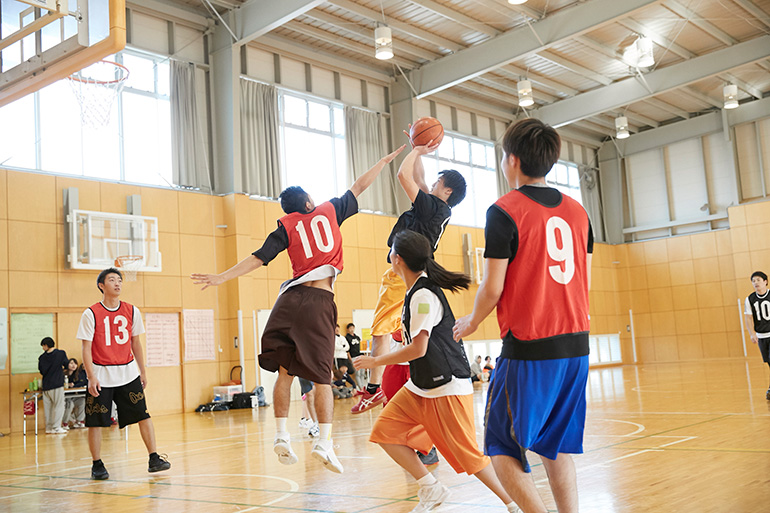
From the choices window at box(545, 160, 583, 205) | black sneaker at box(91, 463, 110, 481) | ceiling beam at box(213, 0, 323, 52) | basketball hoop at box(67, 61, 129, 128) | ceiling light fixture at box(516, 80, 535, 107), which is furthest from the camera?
window at box(545, 160, 583, 205)

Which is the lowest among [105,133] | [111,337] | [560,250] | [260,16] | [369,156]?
[111,337]

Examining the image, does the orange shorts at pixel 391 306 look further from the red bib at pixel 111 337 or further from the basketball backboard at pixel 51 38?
the basketball backboard at pixel 51 38

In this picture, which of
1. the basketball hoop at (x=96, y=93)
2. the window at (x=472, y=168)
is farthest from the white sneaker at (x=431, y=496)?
the window at (x=472, y=168)

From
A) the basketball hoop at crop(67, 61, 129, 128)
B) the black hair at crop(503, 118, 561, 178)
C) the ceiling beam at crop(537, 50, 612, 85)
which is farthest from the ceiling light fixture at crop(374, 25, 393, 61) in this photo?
the black hair at crop(503, 118, 561, 178)

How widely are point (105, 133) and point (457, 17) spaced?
883cm

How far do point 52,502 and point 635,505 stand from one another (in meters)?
3.84

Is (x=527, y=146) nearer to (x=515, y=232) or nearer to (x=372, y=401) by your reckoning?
(x=515, y=232)

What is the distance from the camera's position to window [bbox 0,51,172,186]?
47.0 feet

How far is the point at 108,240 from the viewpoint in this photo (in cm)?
1483

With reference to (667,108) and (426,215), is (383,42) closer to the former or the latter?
(426,215)

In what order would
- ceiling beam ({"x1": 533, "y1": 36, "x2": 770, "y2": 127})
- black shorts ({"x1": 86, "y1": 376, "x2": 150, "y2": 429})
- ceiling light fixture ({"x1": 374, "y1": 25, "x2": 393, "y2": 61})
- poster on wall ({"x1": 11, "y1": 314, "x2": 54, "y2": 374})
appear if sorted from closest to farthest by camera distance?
black shorts ({"x1": 86, "y1": 376, "x2": 150, "y2": 429}) < poster on wall ({"x1": 11, "y1": 314, "x2": 54, "y2": 374}) < ceiling light fixture ({"x1": 374, "y1": 25, "x2": 393, "y2": 61}) < ceiling beam ({"x1": 533, "y1": 36, "x2": 770, "y2": 127})

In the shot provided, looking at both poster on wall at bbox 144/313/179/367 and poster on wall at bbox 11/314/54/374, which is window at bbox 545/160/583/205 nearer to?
poster on wall at bbox 144/313/179/367

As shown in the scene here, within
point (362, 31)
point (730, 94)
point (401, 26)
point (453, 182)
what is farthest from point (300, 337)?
point (730, 94)

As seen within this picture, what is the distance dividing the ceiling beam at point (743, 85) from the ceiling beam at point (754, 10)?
3930mm
